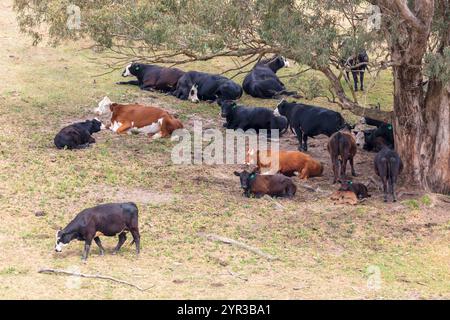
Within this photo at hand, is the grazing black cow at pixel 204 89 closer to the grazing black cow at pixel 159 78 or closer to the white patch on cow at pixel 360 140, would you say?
the grazing black cow at pixel 159 78

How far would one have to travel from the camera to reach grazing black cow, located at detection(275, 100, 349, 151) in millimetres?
19766

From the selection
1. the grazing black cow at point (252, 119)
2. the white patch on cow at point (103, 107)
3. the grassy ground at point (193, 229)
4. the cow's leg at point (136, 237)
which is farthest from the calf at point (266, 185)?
the white patch on cow at point (103, 107)

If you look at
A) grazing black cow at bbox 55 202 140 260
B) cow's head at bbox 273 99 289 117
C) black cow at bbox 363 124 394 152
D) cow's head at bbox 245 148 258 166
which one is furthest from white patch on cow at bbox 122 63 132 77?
grazing black cow at bbox 55 202 140 260

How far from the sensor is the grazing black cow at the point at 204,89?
2370 centimetres

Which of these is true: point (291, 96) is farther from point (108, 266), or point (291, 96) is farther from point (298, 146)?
point (108, 266)

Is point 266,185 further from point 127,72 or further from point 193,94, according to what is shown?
point 127,72

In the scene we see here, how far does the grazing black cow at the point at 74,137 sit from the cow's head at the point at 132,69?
5.97 metres

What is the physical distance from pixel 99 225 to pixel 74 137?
5.97m

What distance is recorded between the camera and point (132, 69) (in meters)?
25.0

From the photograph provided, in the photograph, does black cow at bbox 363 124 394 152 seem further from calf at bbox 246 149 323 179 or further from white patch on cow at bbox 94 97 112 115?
white patch on cow at bbox 94 97 112 115

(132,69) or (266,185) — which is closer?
(266,185)

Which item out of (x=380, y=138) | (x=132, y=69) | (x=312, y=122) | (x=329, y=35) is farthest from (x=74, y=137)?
(x=132, y=69)

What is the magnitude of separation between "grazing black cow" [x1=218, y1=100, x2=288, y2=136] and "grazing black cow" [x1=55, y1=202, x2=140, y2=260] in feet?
28.3
